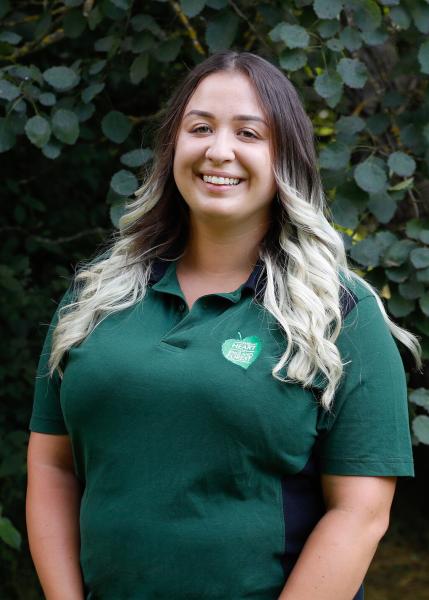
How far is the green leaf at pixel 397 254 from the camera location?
2.25 meters

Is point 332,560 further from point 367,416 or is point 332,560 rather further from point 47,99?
point 47,99

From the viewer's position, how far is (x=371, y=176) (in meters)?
2.26

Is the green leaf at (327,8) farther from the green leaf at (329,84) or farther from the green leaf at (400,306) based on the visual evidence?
the green leaf at (400,306)

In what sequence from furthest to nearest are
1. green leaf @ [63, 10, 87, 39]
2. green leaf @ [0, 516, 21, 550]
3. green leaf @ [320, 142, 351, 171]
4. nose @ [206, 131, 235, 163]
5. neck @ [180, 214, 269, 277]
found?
green leaf @ [63, 10, 87, 39], green leaf @ [320, 142, 351, 171], green leaf @ [0, 516, 21, 550], neck @ [180, 214, 269, 277], nose @ [206, 131, 235, 163]

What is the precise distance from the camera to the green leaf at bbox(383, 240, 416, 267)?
2.25 m

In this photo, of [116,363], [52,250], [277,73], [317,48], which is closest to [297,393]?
[116,363]

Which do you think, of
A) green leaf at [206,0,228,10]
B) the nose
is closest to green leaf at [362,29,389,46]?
green leaf at [206,0,228,10]

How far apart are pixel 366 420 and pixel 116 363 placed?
18.2 inches

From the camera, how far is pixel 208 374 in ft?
5.12

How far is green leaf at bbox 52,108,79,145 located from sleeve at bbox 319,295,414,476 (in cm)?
105

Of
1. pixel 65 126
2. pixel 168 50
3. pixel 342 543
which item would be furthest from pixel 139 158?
pixel 342 543

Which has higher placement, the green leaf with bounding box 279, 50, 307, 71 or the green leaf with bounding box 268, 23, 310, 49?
the green leaf with bounding box 268, 23, 310, 49

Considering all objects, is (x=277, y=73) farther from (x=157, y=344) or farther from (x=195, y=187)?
(x=157, y=344)

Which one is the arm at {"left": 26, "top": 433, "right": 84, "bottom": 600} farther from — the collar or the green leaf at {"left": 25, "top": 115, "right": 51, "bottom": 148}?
the green leaf at {"left": 25, "top": 115, "right": 51, "bottom": 148}
